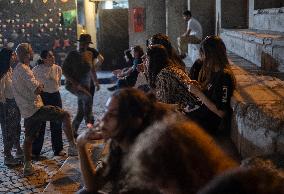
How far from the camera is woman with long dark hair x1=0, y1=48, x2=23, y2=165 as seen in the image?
7281 millimetres

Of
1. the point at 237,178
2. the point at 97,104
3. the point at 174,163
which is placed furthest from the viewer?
the point at 97,104

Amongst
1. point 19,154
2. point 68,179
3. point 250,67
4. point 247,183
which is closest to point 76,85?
point 19,154

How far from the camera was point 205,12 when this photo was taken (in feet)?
50.2

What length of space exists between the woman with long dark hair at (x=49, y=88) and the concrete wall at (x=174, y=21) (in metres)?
9.24

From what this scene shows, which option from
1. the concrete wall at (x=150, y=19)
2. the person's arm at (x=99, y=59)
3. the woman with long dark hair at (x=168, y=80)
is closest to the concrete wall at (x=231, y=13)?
the person's arm at (x=99, y=59)

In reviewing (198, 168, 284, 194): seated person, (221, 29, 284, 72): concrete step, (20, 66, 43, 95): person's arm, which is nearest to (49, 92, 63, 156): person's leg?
(20, 66, 43, 95): person's arm

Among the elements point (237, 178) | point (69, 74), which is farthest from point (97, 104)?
point (237, 178)

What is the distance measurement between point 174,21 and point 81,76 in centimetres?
873

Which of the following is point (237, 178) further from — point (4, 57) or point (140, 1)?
point (140, 1)

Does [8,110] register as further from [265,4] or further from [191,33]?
[191,33]

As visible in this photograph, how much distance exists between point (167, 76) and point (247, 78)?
119 cm

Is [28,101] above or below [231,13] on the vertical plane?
below

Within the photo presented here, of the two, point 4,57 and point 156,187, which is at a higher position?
point 4,57

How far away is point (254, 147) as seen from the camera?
3793 mm
